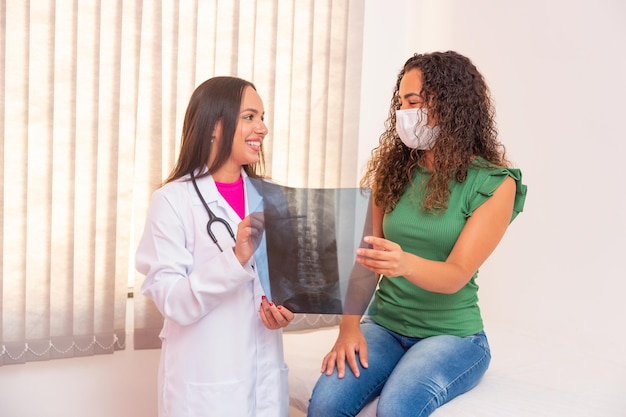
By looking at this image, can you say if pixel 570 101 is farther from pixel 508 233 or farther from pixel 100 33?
pixel 100 33

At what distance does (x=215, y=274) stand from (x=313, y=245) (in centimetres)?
24

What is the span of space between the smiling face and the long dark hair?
12 millimetres

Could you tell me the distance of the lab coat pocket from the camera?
1.66m

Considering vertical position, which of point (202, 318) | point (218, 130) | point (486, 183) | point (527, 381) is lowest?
point (527, 381)

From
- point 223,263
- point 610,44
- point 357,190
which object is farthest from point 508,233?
point 223,263

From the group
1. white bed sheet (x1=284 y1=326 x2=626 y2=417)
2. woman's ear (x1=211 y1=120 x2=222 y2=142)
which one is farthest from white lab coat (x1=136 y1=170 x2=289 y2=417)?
white bed sheet (x1=284 y1=326 x2=626 y2=417)

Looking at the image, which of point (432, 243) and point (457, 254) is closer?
point (457, 254)

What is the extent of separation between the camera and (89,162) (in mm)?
2406

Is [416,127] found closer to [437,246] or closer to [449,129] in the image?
[449,129]

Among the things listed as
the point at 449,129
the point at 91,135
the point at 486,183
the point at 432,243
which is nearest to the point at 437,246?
the point at 432,243

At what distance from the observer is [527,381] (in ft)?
6.46

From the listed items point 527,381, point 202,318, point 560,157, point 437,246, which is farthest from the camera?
point 560,157

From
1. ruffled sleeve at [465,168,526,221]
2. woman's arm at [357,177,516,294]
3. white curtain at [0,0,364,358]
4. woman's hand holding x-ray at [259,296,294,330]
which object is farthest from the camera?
white curtain at [0,0,364,358]

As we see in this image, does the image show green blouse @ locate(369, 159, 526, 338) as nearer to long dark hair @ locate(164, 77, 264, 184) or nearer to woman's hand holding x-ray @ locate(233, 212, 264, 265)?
woman's hand holding x-ray @ locate(233, 212, 264, 265)
